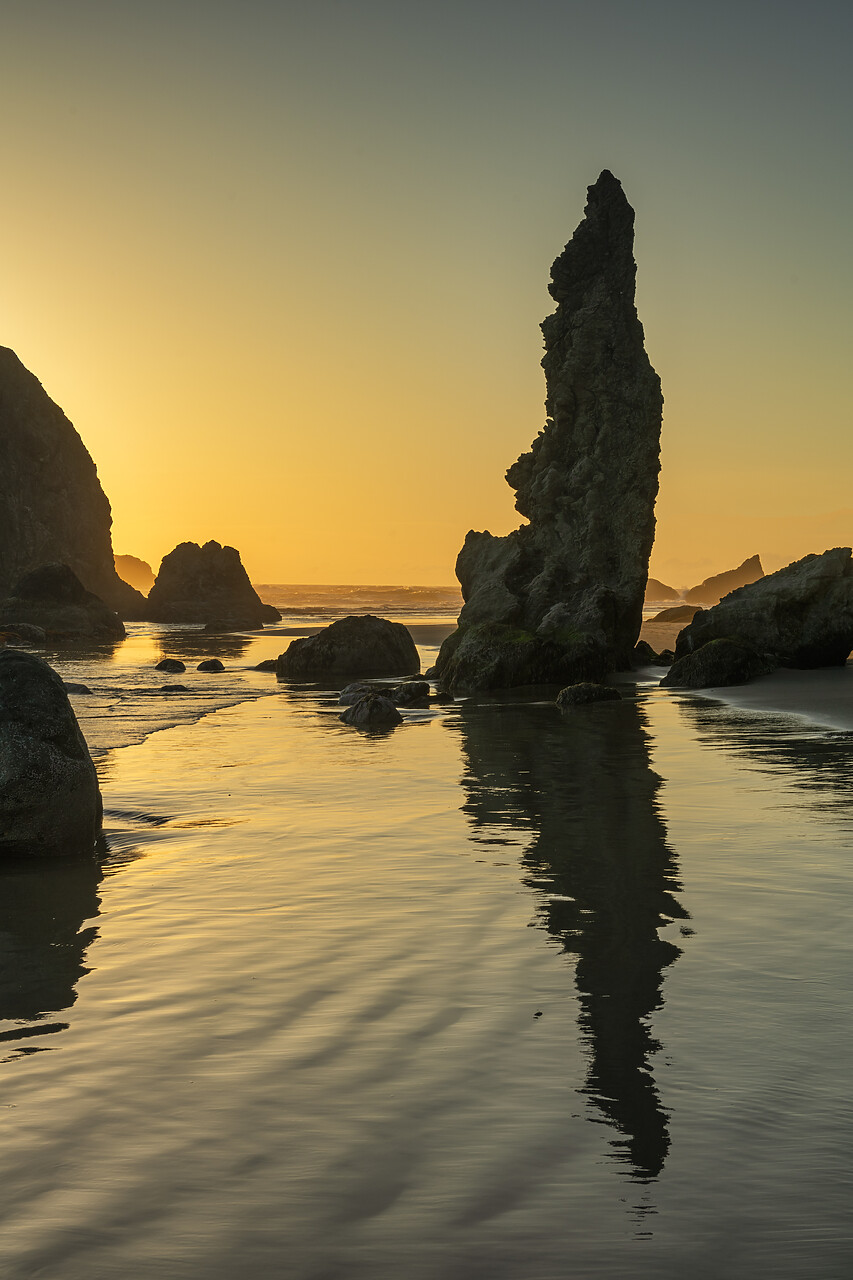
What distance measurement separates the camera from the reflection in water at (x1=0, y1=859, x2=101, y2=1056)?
5182mm

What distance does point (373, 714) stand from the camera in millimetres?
19266

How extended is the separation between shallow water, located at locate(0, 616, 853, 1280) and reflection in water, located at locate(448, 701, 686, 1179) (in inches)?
1.2

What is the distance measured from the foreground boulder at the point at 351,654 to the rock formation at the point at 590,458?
7.78 ft

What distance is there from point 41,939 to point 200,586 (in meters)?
97.6

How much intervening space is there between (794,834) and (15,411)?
390 ft

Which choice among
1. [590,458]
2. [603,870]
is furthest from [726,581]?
[603,870]

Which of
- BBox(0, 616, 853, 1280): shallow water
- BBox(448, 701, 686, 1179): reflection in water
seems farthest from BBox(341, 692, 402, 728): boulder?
BBox(0, 616, 853, 1280): shallow water

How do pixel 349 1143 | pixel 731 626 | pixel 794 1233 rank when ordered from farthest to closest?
1. pixel 731 626
2. pixel 349 1143
3. pixel 794 1233

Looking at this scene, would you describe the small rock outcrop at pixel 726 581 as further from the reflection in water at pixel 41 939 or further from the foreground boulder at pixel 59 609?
the reflection in water at pixel 41 939

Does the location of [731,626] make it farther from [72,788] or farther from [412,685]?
[72,788]

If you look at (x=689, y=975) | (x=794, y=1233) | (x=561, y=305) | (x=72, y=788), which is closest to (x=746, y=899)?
(x=689, y=975)

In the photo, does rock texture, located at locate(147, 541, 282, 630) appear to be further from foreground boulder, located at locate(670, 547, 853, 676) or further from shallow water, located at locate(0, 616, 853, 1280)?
shallow water, located at locate(0, 616, 853, 1280)

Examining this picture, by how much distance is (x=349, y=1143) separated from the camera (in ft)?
12.2

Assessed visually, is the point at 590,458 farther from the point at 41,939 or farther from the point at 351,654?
the point at 41,939
